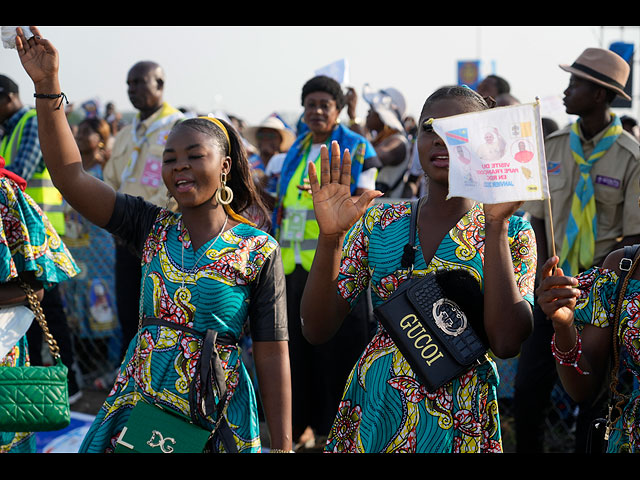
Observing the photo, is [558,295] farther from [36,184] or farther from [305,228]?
[36,184]

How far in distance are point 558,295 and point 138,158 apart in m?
4.68

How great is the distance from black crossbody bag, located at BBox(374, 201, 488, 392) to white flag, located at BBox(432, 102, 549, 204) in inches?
13.9

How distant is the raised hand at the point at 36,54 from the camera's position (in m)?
2.96

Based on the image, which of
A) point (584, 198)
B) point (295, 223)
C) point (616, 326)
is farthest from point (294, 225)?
point (616, 326)

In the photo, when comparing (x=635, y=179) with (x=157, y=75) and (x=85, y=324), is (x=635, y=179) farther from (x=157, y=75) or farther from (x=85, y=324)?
(x=85, y=324)

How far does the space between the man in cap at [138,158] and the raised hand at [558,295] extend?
4071 millimetres

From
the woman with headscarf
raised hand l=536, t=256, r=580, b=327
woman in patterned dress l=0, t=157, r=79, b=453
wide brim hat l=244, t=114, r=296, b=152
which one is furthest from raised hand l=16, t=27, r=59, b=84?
wide brim hat l=244, t=114, r=296, b=152

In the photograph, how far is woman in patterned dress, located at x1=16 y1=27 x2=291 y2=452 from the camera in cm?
291

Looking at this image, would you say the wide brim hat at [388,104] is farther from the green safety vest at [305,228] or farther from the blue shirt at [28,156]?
the blue shirt at [28,156]

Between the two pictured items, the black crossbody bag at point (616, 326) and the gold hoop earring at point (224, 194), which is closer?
the black crossbody bag at point (616, 326)

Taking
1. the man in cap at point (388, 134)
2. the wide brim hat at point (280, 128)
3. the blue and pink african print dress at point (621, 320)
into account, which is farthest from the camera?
the wide brim hat at point (280, 128)

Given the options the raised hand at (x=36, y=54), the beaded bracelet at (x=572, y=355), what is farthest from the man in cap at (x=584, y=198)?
the raised hand at (x=36, y=54)

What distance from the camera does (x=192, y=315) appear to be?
9.66ft
